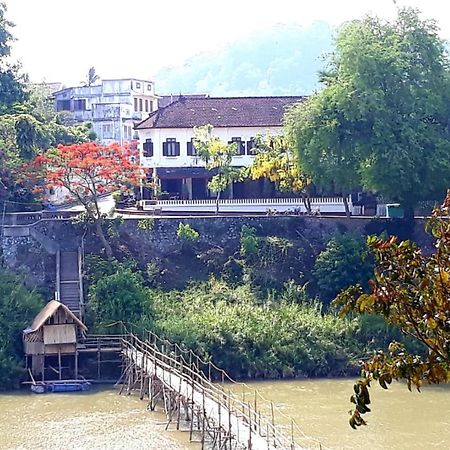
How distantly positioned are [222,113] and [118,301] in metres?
15.9

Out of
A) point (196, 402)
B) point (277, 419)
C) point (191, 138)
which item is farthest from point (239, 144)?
point (196, 402)

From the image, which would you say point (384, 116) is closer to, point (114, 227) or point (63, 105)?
point (114, 227)

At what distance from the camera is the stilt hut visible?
29281mm

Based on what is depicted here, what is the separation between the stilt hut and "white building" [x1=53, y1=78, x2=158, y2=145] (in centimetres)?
3662

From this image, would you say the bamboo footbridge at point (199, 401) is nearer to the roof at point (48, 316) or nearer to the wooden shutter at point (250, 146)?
the roof at point (48, 316)

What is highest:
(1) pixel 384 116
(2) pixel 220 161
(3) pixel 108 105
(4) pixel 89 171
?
(3) pixel 108 105

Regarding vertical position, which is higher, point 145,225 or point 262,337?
point 145,225

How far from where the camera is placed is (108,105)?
2596 inches

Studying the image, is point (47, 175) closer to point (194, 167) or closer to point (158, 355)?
point (158, 355)

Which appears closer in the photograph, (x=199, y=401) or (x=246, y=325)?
(x=199, y=401)

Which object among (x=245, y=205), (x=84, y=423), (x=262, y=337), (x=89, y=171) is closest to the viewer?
(x=84, y=423)

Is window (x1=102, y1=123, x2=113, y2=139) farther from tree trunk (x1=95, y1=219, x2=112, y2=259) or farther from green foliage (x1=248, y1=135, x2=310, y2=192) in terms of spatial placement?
tree trunk (x1=95, y1=219, x2=112, y2=259)

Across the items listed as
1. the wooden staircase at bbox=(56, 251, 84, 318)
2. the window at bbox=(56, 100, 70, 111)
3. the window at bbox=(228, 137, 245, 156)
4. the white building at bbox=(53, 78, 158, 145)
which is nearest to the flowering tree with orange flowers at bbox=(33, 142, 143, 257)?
the wooden staircase at bbox=(56, 251, 84, 318)

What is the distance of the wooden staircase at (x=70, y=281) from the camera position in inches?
1273
